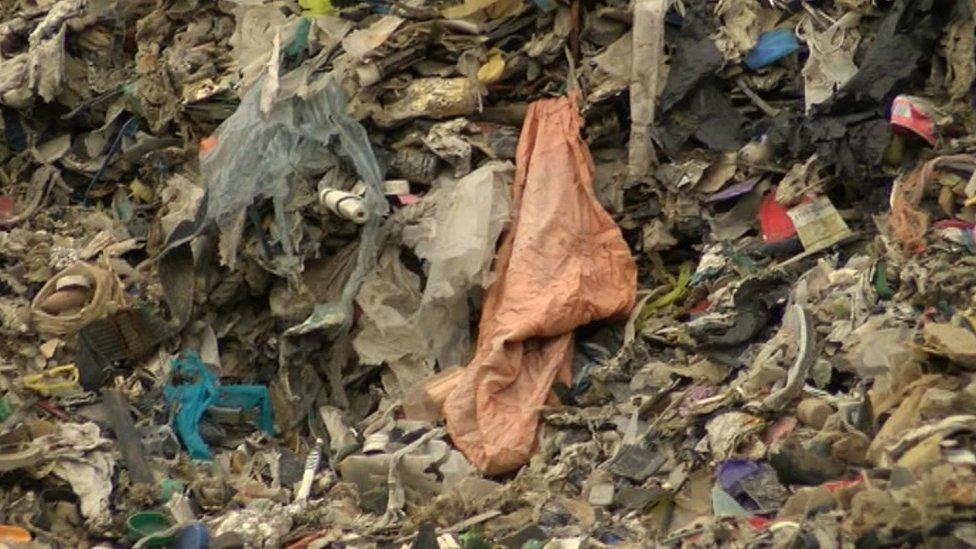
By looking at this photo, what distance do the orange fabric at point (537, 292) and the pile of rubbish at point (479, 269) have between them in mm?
16

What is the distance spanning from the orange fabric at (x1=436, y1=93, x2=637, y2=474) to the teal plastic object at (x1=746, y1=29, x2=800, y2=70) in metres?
0.85

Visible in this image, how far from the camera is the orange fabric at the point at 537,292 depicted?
22.6ft

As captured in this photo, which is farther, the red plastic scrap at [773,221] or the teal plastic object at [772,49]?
the teal plastic object at [772,49]

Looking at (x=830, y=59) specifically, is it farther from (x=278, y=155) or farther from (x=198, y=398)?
(x=198, y=398)

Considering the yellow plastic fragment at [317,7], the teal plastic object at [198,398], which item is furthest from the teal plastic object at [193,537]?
the yellow plastic fragment at [317,7]

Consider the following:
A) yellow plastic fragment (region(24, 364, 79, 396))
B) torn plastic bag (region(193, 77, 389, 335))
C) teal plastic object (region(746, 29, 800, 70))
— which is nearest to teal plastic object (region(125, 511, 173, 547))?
yellow plastic fragment (region(24, 364, 79, 396))

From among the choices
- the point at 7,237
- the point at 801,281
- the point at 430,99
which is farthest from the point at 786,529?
the point at 7,237

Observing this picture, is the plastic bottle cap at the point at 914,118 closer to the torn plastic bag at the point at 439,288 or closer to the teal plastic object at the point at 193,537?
the torn plastic bag at the point at 439,288

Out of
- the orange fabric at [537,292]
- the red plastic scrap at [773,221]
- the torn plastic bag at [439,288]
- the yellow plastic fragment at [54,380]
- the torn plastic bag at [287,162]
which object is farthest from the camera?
the torn plastic bag at [287,162]

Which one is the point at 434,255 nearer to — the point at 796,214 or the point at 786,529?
the point at 796,214

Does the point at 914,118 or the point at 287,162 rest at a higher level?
the point at 914,118

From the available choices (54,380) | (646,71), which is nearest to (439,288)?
(646,71)

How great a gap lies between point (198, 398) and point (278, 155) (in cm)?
119

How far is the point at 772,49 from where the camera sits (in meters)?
7.66
